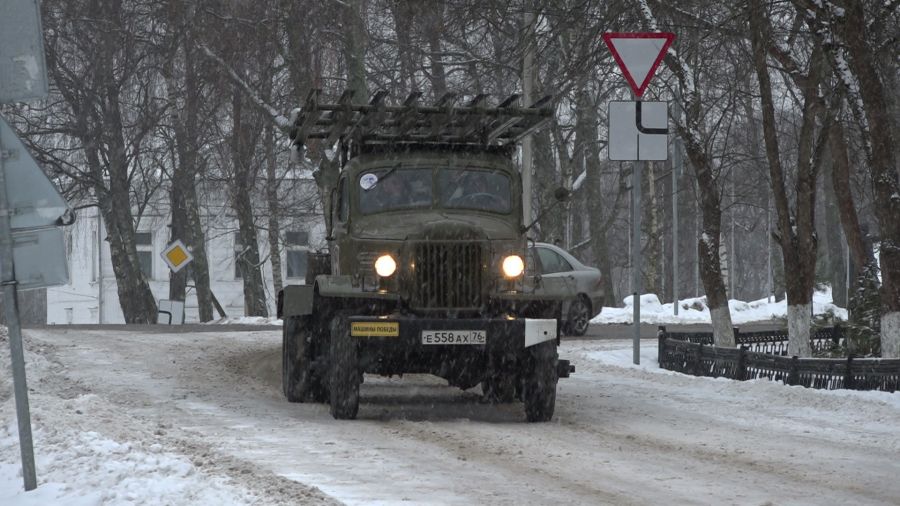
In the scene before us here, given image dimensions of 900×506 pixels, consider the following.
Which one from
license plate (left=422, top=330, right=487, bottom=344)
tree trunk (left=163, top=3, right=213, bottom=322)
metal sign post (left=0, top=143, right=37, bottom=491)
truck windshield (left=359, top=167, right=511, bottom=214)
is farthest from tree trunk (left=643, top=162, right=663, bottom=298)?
metal sign post (left=0, top=143, right=37, bottom=491)

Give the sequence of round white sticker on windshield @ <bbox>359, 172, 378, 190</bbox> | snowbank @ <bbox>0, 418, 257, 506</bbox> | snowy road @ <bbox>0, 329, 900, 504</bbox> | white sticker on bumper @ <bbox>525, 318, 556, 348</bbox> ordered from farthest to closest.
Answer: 1. round white sticker on windshield @ <bbox>359, 172, 378, 190</bbox>
2. white sticker on bumper @ <bbox>525, 318, 556, 348</bbox>
3. snowy road @ <bbox>0, 329, 900, 504</bbox>
4. snowbank @ <bbox>0, 418, 257, 506</bbox>

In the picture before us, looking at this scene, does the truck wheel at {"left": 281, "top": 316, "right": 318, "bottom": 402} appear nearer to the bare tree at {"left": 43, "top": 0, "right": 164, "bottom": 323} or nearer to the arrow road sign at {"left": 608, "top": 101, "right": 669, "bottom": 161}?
the arrow road sign at {"left": 608, "top": 101, "right": 669, "bottom": 161}

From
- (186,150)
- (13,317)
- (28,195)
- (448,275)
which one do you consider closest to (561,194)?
(448,275)

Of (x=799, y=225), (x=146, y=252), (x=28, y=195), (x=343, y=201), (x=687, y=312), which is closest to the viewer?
(x=28, y=195)

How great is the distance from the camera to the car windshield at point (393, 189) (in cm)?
1255

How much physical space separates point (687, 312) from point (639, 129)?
67.4 ft

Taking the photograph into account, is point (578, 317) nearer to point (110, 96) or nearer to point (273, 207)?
point (110, 96)

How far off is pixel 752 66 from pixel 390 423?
19.9 ft

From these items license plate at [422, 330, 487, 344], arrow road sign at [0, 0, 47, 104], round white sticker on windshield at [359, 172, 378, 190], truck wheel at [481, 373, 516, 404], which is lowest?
truck wheel at [481, 373, 516, 404]

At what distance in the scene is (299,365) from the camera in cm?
1318

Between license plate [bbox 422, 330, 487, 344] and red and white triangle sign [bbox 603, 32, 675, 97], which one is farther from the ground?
red and white triangle sign [bbox 603, 32, 675, 97]

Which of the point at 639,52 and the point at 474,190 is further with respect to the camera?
the point at 639,52

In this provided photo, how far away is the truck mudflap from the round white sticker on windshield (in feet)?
6.38

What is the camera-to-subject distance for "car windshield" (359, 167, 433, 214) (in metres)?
12.5
